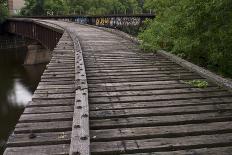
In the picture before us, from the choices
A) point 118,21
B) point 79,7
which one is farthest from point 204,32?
point 79,7

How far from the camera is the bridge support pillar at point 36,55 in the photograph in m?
43.6

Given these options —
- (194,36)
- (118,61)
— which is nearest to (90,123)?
(118,61)

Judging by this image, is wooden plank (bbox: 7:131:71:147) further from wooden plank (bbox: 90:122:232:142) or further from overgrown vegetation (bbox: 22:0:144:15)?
overgrown vegetation (bbox: 22:0:144:15)

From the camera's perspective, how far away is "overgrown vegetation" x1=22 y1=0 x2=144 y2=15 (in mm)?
67944

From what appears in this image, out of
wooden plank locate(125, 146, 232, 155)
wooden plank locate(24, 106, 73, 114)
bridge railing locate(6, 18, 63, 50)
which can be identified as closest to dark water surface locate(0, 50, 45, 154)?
bridge railing locate(6, 18, 63, 50)

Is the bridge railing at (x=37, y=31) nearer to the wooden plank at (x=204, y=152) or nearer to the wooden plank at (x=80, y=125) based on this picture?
the wooden plank at (x=80, y=125)

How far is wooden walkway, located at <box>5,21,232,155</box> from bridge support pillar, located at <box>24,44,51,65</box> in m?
36.5

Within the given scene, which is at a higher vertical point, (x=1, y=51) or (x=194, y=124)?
(x=194, y=124)

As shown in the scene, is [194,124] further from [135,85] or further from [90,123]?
[135,85]

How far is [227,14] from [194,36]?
184cm

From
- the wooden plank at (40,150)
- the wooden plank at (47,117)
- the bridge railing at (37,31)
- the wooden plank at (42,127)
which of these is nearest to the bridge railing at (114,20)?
the bridge railing at (37,31)

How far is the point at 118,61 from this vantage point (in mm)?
9828

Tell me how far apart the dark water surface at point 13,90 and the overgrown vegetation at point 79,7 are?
928 inches

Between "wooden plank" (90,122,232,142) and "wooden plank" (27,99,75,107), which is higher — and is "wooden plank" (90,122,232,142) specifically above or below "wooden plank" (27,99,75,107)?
below
